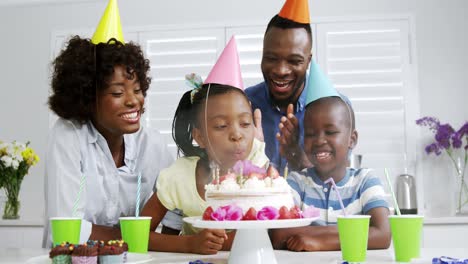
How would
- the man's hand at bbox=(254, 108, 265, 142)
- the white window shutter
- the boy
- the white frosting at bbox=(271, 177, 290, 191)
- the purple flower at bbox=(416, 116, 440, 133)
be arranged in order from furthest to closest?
the purple flower at bbox=(416, 116, 440, 133)
the white window shutter
the man's hand at bbox=(254, 108, 265, 142)
the boy
the white frosting at bbox=(271, 177, 290, 191)

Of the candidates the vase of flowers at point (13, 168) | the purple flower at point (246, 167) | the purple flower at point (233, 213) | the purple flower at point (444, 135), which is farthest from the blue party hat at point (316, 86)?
the vase of flowers at point (13, 168)

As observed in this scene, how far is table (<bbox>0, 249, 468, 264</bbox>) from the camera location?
1458mm

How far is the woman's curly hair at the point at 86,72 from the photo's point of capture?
6.39ft

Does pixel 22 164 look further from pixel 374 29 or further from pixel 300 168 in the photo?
pixel 374 29

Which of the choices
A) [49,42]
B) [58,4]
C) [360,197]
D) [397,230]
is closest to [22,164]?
[49,42]

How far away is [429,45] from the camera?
2.87 meters

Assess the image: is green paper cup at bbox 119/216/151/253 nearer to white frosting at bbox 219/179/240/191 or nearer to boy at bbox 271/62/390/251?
white frosting at bbox 219/179/240/191

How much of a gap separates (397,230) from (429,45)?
1662 mm

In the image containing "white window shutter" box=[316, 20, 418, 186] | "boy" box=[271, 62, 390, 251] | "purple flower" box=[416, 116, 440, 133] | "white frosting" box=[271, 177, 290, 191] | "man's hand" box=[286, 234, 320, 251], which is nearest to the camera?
"white frosting" box=[271, 177, 290, 191]

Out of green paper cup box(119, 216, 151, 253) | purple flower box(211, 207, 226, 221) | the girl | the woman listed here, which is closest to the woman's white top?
the woman

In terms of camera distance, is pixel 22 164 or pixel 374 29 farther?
pixel 22 164

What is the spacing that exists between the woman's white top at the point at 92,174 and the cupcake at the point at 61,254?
19.4 inches

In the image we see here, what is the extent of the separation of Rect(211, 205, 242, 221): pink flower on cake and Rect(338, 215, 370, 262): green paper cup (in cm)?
29

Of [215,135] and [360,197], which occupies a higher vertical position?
[215,135]
